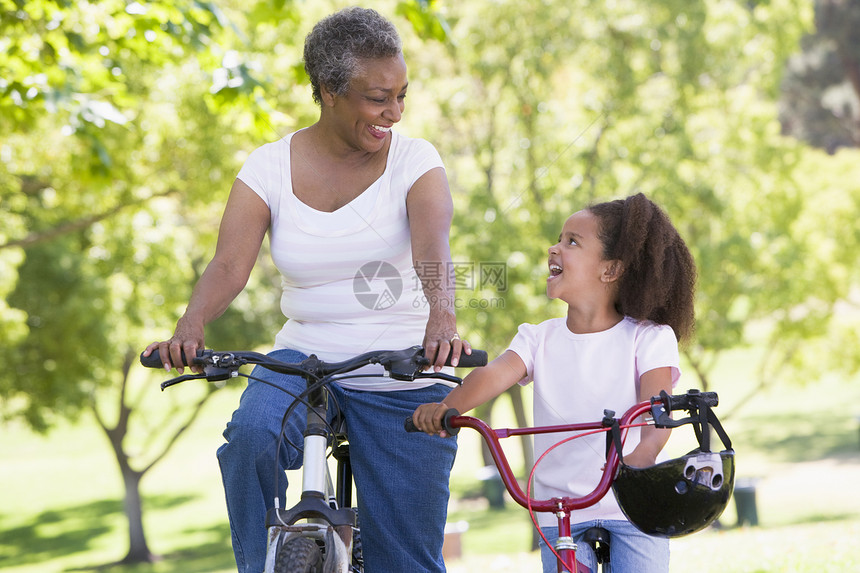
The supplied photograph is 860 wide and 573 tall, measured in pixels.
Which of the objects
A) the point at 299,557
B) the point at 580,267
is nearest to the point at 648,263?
the point at 580,267

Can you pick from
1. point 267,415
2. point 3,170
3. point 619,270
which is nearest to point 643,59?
point 3,170

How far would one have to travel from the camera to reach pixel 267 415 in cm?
266

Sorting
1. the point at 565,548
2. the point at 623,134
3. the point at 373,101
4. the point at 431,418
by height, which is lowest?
the point at 565,548

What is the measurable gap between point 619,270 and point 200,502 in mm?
19120

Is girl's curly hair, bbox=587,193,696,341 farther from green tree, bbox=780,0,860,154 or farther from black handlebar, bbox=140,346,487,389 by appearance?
green tree, bbox=780,0,860,154

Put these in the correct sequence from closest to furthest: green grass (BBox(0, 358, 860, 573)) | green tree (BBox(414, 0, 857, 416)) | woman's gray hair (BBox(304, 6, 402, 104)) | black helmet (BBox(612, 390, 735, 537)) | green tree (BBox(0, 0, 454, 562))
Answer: black helmet (BBox(612, 390, 735, 537)) < woman's gray hair (BBox(304, 6, 402, 104)) < green tree (BBox(0, 0, 454, 562)) < green tree (BBox(414, 0, 857, 416)) < green grass (BBox(0, 358, 860, 573))

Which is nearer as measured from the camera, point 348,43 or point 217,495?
point 348,43

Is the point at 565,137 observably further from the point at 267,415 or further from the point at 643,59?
the point at 267,415

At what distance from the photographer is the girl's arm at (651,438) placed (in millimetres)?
2607

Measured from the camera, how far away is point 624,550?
2809 mm

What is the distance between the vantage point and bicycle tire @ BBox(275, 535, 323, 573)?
7.42 ft

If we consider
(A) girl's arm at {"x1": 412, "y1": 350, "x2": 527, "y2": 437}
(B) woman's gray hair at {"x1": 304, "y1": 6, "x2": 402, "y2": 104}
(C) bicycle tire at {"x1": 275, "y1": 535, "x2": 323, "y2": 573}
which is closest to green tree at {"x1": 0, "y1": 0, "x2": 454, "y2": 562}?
(B) woman's gray hair at {"x1": 304, "y1": 6, "x2": 402, "y2": 104}
